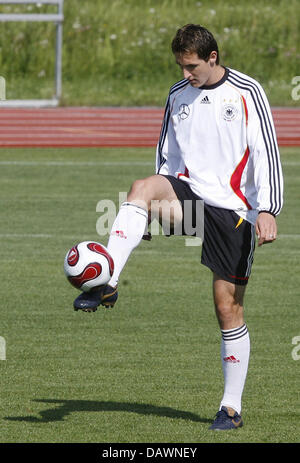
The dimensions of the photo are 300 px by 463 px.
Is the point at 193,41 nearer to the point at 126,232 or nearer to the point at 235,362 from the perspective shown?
the point at 126,232

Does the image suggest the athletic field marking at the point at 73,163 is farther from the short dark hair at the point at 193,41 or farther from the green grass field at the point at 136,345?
the short dark hair at the point at 193,41

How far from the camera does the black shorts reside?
246 inches

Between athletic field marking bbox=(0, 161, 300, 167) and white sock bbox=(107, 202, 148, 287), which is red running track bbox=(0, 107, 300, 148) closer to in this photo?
athletic field marking bbox=(0, 161, 300, 167)

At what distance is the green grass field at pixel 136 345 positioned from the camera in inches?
254

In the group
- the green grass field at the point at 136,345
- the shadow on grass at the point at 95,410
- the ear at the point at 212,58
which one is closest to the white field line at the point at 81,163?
the green grass field at the point at 136,345

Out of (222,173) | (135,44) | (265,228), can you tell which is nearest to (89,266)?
(265,228)

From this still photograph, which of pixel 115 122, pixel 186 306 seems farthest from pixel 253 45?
pixel 186 306

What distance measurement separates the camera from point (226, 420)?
248 inches

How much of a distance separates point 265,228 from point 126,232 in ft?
2.40

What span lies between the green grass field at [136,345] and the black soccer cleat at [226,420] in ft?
A: 0.24

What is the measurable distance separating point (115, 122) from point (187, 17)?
11.7m

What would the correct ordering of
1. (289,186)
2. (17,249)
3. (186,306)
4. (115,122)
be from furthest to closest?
1. (115,122)
2. (289,186)
3. (17,249)
4. (186,306)

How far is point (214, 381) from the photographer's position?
7.45 m
